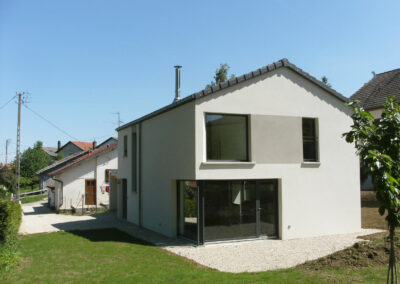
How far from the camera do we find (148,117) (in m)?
16.1

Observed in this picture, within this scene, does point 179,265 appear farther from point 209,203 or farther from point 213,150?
point 213,150

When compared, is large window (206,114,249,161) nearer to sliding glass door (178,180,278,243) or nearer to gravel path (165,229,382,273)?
sliding glass door (178,180,278,243)

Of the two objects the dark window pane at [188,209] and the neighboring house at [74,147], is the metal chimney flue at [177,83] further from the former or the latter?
the neighboring house at [74,147]

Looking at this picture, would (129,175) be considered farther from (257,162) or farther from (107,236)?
(257,162)

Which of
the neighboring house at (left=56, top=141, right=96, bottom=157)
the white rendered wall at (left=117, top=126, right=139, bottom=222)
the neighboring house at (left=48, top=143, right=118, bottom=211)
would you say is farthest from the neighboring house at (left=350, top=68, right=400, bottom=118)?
the neighboring house at (left=56, top=141, right=96, bottom=157)

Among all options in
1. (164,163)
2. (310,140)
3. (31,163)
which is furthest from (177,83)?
(31,163)

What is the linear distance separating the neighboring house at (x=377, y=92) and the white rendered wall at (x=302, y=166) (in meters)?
11.0

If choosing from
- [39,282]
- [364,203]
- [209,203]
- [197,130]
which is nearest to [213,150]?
[197,130]

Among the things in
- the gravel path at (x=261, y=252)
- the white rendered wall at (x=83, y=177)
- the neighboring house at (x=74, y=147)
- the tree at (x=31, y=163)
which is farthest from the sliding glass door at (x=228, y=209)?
the tree at (x=31, y=163)

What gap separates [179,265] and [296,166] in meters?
6.28

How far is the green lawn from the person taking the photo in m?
7.61

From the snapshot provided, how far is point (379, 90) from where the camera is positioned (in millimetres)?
26156

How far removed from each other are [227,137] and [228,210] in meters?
2.49

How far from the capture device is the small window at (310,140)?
14.0 m
